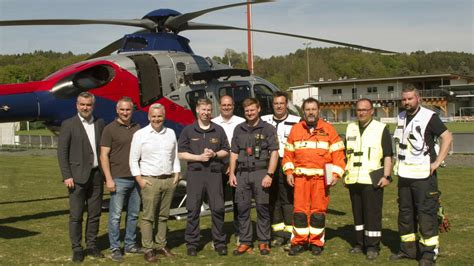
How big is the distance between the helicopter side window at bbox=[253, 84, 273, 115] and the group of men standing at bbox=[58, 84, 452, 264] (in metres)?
3.08

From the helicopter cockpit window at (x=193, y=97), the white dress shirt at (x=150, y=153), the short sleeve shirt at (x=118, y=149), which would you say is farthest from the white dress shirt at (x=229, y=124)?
the helicopter cockpit window at (x=193, y=97)

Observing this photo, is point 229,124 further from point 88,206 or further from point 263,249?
point 88,206

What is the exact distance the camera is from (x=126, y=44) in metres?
8.99

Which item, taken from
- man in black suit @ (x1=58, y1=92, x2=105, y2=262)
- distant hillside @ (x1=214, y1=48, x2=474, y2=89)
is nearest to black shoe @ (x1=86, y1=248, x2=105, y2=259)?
man in black suit @ (x1=58, y1=92, x2=105, y2=262)

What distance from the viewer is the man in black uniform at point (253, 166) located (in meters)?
5.89

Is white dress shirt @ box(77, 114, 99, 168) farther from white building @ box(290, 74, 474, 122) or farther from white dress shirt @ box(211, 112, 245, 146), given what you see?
white building @ box(290, 74, 474, 122)

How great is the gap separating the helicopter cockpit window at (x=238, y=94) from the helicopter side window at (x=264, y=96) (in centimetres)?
20

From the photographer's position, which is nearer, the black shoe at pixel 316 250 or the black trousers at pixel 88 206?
the black trousers at pixel 88 206

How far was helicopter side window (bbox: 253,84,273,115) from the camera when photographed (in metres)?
9.15

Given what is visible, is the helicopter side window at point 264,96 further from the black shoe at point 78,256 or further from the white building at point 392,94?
the white building at point 392,94

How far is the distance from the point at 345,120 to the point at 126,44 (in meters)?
68.5

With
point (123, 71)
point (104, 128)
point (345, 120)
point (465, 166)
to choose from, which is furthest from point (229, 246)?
point (345, 120)

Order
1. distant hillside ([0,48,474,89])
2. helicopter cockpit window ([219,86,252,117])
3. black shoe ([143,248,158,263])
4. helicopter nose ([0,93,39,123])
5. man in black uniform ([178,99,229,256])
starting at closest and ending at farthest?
black shoe ([143,248,158,263]) < man in black uniform ([178,99,229,256]) < helicopter nose ([0,93,39,123]) < helicopter cockpit window ([219,86,252,117]) < distant hillside ([0,48,474,89])

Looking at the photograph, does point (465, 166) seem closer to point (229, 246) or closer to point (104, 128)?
point (229, 246)
